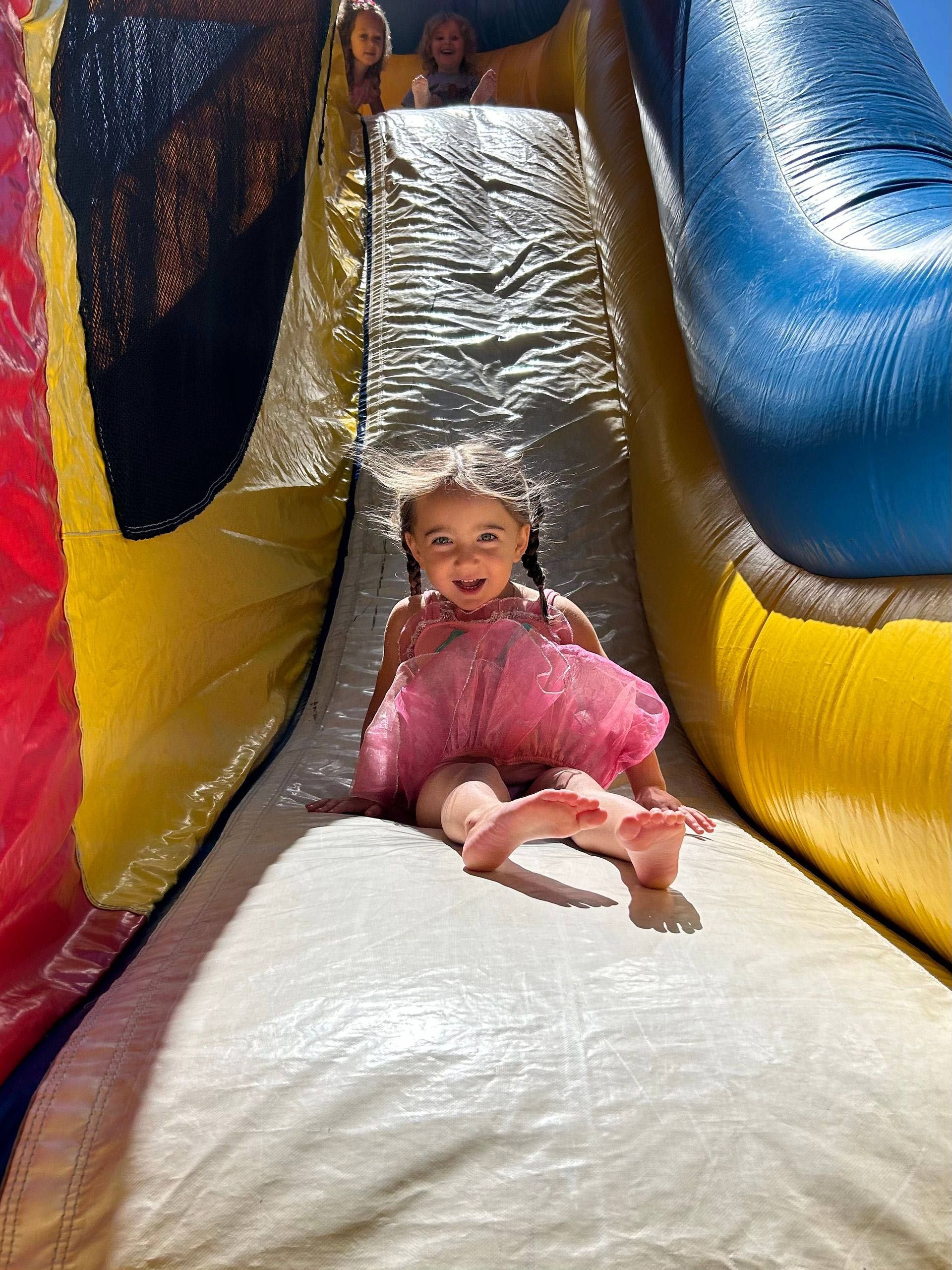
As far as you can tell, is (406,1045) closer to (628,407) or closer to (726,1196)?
(726,1196)

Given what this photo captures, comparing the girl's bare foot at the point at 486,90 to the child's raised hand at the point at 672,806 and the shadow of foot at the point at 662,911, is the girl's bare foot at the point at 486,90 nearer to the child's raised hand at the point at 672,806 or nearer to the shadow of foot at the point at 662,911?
the child's raised hand at the point at 672,806

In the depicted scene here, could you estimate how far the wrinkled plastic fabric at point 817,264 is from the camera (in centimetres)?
75

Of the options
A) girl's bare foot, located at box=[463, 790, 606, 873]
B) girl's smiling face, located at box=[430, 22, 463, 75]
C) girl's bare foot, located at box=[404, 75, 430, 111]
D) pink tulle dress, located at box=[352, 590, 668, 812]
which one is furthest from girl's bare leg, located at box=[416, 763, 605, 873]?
girl's smiling face, located at box=[430, 22, 463, 75]

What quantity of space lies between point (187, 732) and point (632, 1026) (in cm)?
62

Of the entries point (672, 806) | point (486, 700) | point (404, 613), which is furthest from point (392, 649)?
point (672, 806)

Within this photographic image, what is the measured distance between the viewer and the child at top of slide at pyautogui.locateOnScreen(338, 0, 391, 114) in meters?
2.79

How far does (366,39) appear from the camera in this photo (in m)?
2.81

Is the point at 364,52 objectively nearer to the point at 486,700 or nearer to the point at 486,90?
the point at 486,90

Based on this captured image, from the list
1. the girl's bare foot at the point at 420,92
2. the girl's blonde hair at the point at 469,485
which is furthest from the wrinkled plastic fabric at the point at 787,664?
the girl's bare foot at the point at 420,92

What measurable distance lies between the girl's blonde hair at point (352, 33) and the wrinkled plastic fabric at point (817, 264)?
1408 millimetres

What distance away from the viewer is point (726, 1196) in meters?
0.49

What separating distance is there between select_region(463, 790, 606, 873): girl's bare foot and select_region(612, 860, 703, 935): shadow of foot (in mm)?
58

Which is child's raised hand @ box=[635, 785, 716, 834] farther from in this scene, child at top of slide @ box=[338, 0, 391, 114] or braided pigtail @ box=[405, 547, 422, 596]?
child at top of slide @ box=[338, 0, 391, 114]

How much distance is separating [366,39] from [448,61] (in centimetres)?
66
